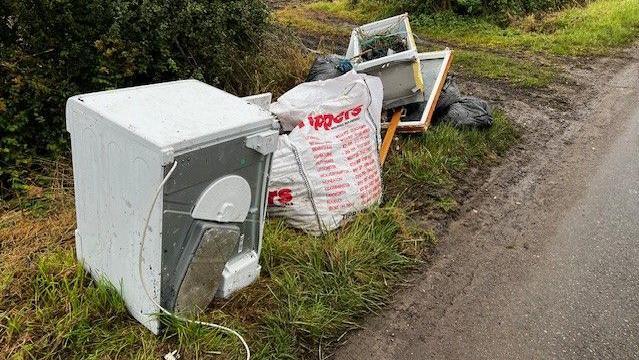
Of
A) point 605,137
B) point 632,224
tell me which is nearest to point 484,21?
point 605,137

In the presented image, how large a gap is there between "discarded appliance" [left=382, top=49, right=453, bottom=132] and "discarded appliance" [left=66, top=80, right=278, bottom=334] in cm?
217

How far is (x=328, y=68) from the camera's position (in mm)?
4477

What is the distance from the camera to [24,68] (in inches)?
126

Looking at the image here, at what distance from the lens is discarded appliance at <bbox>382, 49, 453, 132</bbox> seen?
4347mm

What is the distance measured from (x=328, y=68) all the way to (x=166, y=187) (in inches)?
108

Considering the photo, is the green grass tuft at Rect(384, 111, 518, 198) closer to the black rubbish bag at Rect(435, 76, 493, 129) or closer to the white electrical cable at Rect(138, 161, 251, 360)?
the black rubbish bag at Rect(435, 76, 493, 129)

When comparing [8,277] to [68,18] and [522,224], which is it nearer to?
[68,18]

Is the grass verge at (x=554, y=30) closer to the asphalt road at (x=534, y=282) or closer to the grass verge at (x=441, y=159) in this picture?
the grass verge at (x=441, y=159)

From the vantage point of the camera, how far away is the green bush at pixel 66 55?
3170mm

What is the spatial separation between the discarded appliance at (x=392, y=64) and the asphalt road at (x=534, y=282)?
3.36 feet

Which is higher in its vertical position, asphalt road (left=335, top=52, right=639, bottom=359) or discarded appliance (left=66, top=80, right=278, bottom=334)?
discarded appliance (left=66, top=80, right=278, bottom=334)

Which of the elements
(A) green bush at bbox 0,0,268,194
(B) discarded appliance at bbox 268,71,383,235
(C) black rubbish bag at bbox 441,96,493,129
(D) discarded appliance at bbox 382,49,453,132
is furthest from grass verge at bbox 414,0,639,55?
(A) green bush at bbox 0,0,268,194

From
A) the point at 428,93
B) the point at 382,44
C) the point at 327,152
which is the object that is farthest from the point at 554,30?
the point at 327,152

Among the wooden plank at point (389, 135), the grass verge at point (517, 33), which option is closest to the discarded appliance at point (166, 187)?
the wooden plank at point (389, 135)
